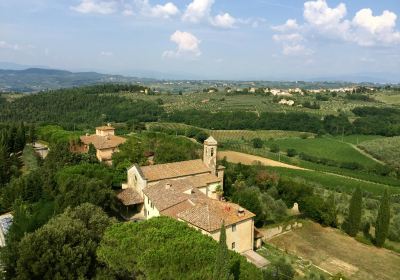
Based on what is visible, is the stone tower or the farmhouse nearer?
the farmhouse

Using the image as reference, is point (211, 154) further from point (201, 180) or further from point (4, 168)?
point (4, 168)

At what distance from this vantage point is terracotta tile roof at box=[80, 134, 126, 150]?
51938 millimetres

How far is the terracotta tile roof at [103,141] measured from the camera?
170ft

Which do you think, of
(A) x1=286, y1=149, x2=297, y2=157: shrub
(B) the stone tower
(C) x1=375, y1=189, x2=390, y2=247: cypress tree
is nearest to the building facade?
(B) the stone tower

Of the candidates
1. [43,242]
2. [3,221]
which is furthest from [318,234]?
[3,221]

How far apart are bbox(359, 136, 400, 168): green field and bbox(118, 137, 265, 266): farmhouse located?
140ft

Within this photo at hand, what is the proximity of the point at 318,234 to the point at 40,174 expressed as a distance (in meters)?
26.8

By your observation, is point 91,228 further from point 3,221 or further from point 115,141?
point 115,141

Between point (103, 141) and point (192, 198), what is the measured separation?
26.2 metres

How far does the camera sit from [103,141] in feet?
176

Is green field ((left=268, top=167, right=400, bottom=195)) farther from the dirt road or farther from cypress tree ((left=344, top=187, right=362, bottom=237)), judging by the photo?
cypress tree ((left=344, top=187, right=362, bottom=237))

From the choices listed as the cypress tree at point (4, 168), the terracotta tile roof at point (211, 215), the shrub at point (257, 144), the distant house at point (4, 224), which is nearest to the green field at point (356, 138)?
the shrub at point (257, 144)

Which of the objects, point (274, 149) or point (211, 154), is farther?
point (274, 149)

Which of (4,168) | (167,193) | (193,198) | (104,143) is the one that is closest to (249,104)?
(104,143)
